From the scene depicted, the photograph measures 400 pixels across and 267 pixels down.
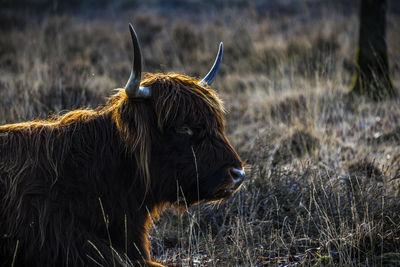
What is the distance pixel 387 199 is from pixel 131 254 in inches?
83.8

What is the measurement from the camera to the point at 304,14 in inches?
765

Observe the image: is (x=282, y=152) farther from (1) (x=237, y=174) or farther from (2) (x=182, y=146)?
(2) (x=182, y=146)

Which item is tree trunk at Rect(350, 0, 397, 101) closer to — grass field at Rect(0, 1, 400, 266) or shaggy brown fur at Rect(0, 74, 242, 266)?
grass field at Rect(0, 1, 400, 266)

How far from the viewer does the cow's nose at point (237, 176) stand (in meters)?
2.57

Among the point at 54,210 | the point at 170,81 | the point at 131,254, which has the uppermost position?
the point at 170,81

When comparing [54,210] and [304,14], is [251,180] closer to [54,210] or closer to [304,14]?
[54,210]

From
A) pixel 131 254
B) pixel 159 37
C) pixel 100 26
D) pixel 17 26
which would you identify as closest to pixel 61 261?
pixel 131 254

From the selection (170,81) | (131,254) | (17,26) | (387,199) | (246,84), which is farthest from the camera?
(17,26)

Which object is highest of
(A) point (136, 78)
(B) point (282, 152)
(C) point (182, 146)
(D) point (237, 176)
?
(A) point (136, 78)

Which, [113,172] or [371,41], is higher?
[371,41]

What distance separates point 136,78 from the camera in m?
2.38

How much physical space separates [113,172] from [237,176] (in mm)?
750

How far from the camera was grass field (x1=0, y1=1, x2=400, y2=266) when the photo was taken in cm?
295

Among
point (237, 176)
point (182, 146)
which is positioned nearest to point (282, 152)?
point (237, 176)
